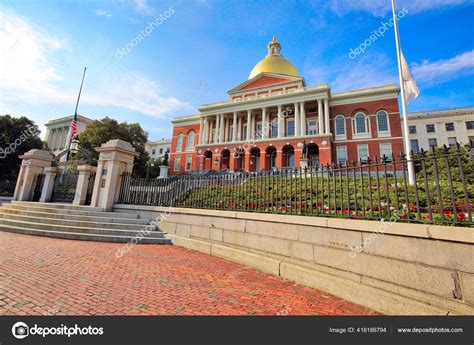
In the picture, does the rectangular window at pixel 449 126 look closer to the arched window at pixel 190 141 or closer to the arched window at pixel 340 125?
the arched window at pixel 340 125

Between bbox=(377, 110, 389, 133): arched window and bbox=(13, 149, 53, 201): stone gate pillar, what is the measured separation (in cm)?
3907

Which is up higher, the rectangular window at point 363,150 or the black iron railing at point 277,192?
the rectangular window at point 363,150

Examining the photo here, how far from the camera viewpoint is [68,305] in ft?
10.0

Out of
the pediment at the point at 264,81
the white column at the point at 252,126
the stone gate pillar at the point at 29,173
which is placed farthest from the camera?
the pediment at the point at 264,81

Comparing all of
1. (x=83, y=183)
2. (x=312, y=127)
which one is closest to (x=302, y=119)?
(x=312, y=127)

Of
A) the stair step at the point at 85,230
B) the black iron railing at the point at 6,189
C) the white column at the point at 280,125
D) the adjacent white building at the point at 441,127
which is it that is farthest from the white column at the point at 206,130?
the adjacent white building at the point at 441,127

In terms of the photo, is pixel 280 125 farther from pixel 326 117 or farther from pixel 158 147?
pixel 158 147

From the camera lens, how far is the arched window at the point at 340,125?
35.8 meters

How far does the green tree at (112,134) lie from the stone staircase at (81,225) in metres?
28.3

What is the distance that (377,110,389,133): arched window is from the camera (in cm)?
3328

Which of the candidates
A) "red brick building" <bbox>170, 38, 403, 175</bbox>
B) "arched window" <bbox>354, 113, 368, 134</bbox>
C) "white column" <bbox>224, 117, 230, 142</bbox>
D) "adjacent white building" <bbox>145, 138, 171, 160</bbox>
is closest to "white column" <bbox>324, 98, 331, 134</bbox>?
"red brick building" <bbox>170, 38, 403, 175</bbox>
